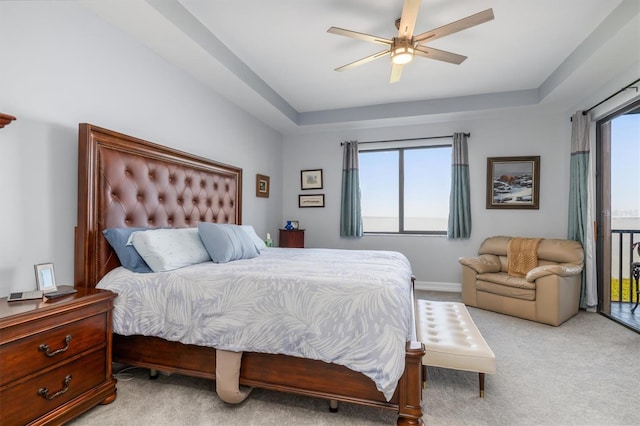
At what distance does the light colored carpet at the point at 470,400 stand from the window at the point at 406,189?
255 cm

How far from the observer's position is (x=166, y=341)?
6.24 ft

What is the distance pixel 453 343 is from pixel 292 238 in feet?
10.1

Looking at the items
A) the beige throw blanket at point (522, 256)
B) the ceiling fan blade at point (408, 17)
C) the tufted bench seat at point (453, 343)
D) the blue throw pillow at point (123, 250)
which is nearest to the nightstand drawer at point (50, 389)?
the blue throw pillow at point (123, 250)

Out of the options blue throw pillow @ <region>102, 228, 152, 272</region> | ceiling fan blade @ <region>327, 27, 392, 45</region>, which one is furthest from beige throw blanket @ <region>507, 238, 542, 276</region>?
blue throw pillow @ <region>102, 228, 152, 272</region>

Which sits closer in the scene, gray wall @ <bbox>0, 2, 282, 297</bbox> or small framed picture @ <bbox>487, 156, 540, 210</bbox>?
gray wall @ <bbox>0, 2, 282, 297</bbox>

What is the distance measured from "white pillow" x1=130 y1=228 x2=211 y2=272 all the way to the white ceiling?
5.09 ft

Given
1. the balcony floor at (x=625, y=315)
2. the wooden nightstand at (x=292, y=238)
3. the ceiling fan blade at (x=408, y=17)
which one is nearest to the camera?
the ceiling fan blade at (x=408, y=17)

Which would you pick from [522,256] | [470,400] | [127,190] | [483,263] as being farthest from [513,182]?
[127,190]

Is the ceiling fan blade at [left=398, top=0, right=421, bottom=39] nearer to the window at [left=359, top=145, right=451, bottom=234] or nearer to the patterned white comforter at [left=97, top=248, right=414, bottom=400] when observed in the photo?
the patterned white comforter at [left=97, top=248, right=414, bottom=400]

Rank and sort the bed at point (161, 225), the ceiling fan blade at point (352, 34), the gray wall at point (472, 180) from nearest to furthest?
the bed at point (161, 225), the ceiling fan blade at point (352, 34), the gray wall at point (472, 180)

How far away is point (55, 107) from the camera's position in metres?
1.95

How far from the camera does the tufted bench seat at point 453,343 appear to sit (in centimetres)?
178

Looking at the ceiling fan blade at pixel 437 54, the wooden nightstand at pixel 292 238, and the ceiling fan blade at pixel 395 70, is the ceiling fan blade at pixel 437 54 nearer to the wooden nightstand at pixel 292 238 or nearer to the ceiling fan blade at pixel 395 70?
the ceiling fan blade at pixel 395 70

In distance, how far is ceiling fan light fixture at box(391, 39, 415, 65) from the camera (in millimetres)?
2363
